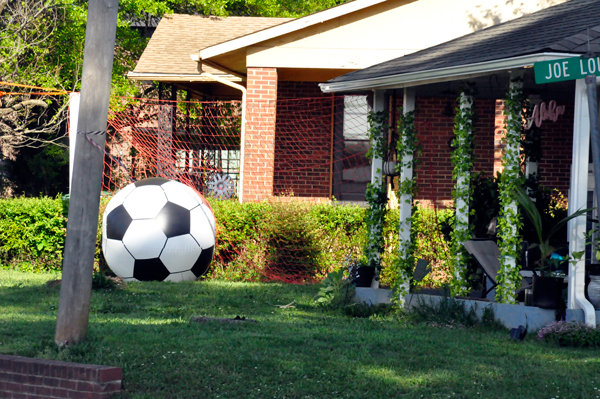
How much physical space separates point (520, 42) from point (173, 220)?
5.26 m

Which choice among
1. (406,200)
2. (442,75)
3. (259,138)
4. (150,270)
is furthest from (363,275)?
(259,138)

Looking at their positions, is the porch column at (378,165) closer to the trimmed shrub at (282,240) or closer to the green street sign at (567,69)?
the trimmed shrub at (282,240)

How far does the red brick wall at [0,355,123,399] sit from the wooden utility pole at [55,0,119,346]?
41 cm

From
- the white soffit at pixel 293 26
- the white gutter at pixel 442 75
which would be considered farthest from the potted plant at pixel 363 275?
the white soffit at pixel 293 26

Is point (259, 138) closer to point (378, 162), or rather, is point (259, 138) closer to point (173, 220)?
point (173, 220)

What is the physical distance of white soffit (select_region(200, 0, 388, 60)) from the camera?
11.9 meters

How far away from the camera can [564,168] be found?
1360 centimetres

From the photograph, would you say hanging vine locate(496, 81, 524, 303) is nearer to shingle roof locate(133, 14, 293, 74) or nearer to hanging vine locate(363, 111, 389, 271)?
hanging vine locate(363, 111, 389, 271)

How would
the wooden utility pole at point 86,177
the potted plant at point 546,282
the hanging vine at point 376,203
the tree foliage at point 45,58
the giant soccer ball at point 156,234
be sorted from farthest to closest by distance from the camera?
the tree foliage at point 45,58 < the giant soccer ball at point 156,234 < the hanging vine at point 376,203 < the potted plant at point 546,282 < the wooden utility pole at point 86,177

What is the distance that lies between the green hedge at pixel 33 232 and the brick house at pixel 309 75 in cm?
314

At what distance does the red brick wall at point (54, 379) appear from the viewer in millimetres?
4430

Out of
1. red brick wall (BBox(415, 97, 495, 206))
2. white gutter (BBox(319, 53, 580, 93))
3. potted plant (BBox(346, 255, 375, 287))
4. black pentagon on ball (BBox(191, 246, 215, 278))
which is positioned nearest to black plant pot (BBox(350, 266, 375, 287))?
potted plant (BBox(346, 255, 375, 287))

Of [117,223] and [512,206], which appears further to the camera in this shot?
[117,223]

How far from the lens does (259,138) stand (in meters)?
12.0
